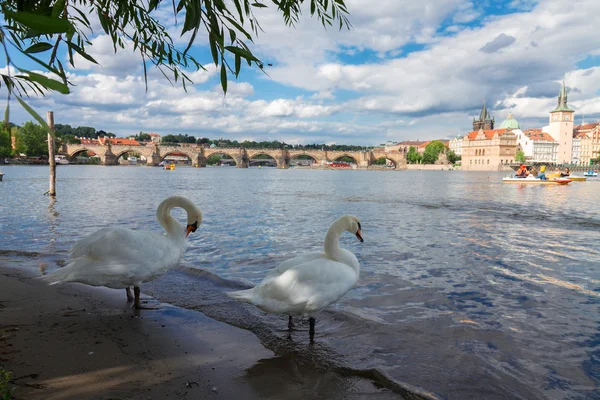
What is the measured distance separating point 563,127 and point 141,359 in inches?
6439

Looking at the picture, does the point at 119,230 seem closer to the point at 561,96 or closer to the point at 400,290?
the point at 400,290

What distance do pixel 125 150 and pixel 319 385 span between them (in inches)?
4712

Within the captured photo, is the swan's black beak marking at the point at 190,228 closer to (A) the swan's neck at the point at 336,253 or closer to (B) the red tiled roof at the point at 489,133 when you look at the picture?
(A) the swan's neck at the point at 336,253

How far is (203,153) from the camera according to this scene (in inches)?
4860

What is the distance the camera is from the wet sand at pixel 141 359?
278cm

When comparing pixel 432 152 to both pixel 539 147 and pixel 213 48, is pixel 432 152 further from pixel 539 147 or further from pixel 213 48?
pixel 213 48

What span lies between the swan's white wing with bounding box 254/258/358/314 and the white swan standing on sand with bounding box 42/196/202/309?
1.11 metres

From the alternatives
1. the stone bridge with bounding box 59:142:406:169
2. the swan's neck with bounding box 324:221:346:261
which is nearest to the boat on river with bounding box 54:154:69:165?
the stone bridge with bounding box 59:142:406:169

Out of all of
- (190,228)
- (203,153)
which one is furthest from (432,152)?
(190,228)

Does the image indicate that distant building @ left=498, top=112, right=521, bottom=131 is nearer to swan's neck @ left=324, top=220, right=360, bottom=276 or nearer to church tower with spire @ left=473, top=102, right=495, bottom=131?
church tower with spire @ left=473, top=102, right=495, bottom=131

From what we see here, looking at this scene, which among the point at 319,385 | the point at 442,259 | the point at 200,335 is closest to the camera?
the point at 319,385

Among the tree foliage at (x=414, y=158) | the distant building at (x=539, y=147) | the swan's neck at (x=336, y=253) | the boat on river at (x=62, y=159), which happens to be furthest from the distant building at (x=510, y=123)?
the swan's neck at (x=336, y=253)

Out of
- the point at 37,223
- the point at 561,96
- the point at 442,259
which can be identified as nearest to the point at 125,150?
the point at 37,223

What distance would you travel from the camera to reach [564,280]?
21.6ft
